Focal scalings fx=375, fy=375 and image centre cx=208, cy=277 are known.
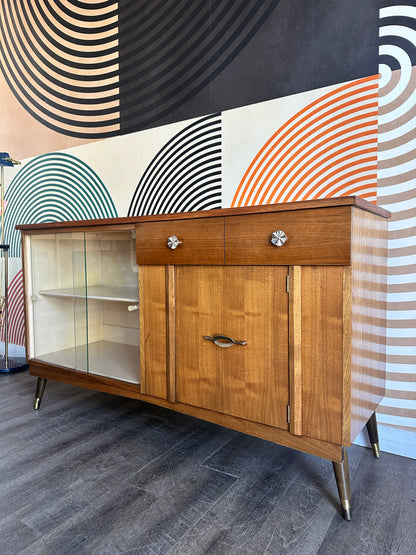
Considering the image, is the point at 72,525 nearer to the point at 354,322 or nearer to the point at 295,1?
the point at 354,322

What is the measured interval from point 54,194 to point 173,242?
1671 millimetres

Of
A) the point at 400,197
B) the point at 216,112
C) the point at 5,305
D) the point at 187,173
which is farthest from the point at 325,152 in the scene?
the point at 5,305

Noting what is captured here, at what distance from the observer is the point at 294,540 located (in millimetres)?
940

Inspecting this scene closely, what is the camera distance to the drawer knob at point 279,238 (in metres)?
1.02

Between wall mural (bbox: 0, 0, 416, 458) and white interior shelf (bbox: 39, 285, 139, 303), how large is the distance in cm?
61

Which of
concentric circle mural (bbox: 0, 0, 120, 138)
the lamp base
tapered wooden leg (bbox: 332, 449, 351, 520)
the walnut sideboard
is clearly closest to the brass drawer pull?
the walnut sideboard

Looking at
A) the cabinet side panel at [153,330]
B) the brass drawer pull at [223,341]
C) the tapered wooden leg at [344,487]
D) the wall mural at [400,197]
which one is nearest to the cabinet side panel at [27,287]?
the cabinet side panel at [153,330]

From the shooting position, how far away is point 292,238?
101 cm

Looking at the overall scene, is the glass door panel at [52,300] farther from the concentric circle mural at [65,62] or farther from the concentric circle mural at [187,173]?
the concentric circle mural at [65,62]

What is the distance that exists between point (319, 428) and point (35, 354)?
4.44ft

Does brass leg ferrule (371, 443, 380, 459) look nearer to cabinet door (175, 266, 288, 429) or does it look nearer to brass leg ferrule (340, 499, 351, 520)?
brass leg ferrule (340, 499, 351, 520)

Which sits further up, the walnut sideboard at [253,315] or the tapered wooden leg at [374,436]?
the walnut sideboard at [253,315]

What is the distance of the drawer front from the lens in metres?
0.93

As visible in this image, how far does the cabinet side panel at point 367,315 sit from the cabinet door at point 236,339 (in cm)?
18
